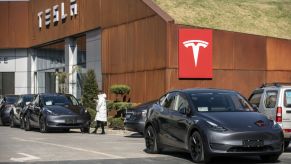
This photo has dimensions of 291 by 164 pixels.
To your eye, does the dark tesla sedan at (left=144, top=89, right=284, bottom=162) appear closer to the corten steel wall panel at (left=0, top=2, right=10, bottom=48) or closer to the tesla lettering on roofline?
the tesla lettering on roofline

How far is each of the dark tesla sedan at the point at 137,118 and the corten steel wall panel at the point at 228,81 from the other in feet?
23.0

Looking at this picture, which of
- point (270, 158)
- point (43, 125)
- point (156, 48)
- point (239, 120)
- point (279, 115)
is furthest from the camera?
point (156, 48)

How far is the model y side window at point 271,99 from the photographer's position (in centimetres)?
1516

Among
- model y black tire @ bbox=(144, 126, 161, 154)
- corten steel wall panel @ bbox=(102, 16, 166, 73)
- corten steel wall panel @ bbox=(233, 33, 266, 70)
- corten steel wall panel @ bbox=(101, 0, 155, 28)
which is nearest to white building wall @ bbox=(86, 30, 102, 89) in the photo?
corten steel wall panel @ bbox=(102, 16, 166, 73)

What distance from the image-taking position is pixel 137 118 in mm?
20641

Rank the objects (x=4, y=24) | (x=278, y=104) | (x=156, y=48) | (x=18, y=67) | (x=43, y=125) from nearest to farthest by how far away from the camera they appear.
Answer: (x=278, y=104) < (x=43, y=125) < (x=156, y=48) < (x=4, y=24) < (x=18, y=67)

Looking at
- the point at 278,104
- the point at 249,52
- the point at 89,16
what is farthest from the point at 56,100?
the point at 89,16

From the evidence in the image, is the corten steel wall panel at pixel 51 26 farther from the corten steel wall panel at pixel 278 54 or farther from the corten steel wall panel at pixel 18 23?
the corten steel wall panel at pixel 278 54

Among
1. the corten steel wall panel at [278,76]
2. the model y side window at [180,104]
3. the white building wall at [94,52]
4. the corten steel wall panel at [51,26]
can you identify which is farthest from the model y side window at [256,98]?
the corten steel wall panel at [51,26]

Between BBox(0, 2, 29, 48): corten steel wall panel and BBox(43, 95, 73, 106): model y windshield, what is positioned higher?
BBox(0, 2, 29, 48): corten steel wall panel

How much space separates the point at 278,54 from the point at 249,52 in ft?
5.45

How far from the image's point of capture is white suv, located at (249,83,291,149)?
580 inches

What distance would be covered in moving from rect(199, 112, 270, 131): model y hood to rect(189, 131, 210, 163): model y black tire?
409 millimetres

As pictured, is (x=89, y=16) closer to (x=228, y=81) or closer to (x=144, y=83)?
(x=144, y=83)
